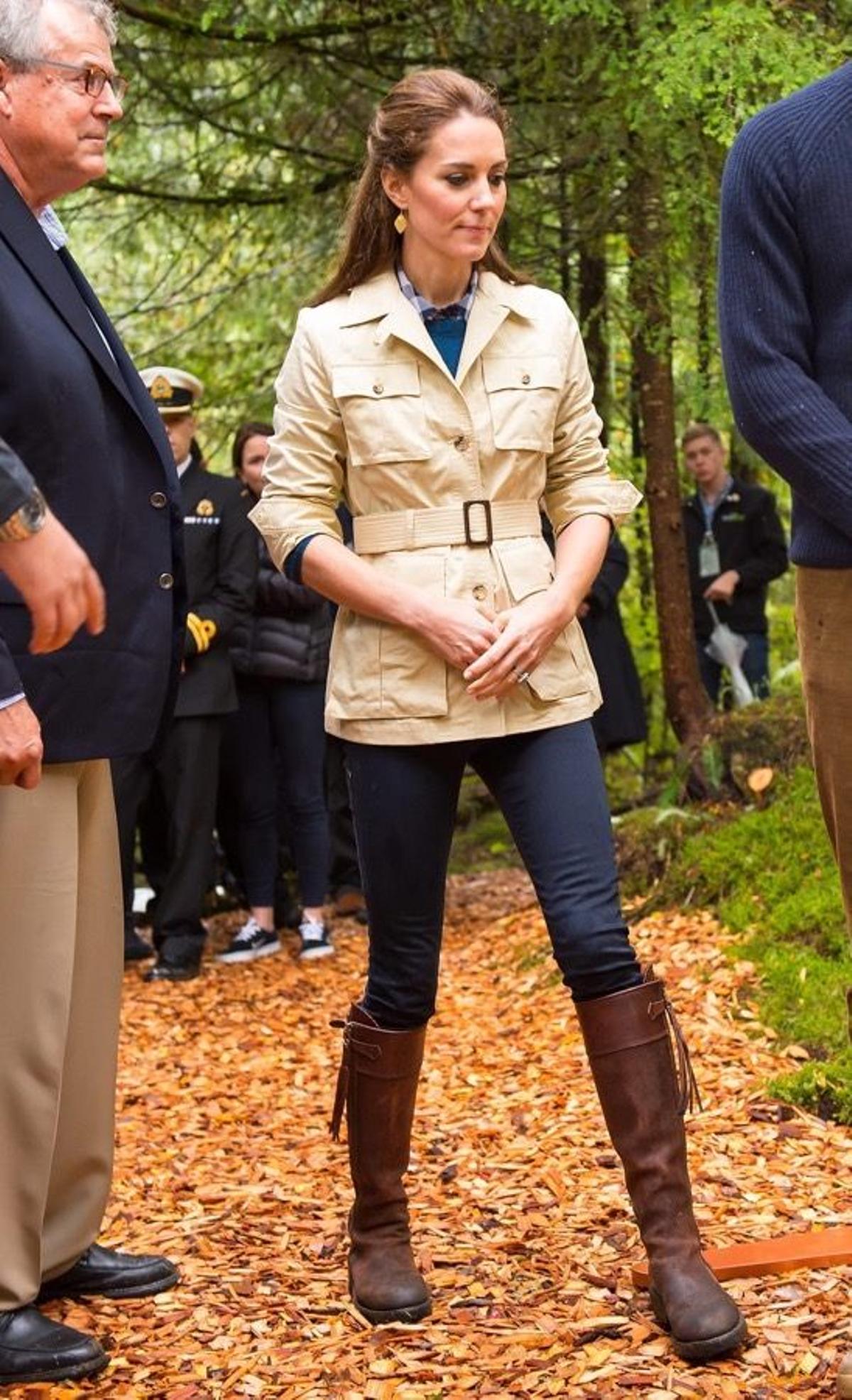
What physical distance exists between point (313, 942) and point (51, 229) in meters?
5.07

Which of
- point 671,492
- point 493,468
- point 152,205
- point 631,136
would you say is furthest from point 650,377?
point 493,468

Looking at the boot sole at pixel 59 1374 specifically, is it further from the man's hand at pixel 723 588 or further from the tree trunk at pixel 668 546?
the man's hand at pixel 723 588

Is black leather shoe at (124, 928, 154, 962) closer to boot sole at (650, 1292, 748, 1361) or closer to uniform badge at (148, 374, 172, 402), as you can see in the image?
uniform badge at (148, 374, 172, 402)

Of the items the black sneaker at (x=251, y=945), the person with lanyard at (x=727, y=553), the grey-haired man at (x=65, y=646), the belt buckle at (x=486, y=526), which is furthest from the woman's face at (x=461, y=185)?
the person with lanyard at (x=727, y=553)

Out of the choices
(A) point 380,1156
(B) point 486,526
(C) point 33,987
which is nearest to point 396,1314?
(A) point 380,1156

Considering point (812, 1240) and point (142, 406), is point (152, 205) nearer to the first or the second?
point (142, 406)

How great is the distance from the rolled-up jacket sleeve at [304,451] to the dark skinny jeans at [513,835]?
45 centimetres

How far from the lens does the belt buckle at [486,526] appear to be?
11.9 feet

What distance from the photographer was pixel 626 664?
30.0 feet

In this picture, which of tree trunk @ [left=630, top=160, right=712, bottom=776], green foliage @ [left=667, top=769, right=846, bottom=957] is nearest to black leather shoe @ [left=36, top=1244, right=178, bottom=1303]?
green foliage @ [left=667, top=769, right=846, bottom=957]

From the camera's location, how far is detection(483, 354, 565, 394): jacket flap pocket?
12.1 feet

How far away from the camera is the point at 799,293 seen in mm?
3117

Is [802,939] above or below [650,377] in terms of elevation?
below

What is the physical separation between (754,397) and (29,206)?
4.59 feet
